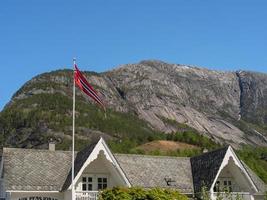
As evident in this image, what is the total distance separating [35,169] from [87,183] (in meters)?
3.78

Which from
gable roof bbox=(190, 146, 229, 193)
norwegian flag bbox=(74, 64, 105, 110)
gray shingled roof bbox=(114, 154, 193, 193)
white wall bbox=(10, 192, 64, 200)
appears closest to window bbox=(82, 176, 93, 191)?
white wall bbox=(10, 192, 64, 200)

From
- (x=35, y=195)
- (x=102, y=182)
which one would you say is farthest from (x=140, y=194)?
(x=102, y=182)

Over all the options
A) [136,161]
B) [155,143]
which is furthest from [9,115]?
[136,161]

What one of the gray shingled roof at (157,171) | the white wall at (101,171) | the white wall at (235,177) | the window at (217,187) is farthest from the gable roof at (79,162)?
the white wall at (235,177)

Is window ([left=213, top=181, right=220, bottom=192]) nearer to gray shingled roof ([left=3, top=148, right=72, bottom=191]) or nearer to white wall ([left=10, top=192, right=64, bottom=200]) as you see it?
gray shingled roof ([left=3, top=148, right=72, bottom=191])

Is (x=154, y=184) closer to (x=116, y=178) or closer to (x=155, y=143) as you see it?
(x=116, y=178)

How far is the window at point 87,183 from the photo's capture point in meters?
38.3

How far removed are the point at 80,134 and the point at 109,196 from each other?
470 ft

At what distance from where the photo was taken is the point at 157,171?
42312 millimetres

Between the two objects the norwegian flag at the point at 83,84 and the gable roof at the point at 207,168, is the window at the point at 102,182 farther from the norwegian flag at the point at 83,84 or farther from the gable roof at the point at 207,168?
the norwegian flag at the point at 83,84

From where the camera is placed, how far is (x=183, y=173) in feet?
143

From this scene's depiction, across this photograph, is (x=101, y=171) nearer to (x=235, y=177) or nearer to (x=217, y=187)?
(x=217, y=187)

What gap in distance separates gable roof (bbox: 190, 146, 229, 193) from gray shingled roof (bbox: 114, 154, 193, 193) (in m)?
0.55

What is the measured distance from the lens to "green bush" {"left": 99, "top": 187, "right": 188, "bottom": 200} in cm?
2802
